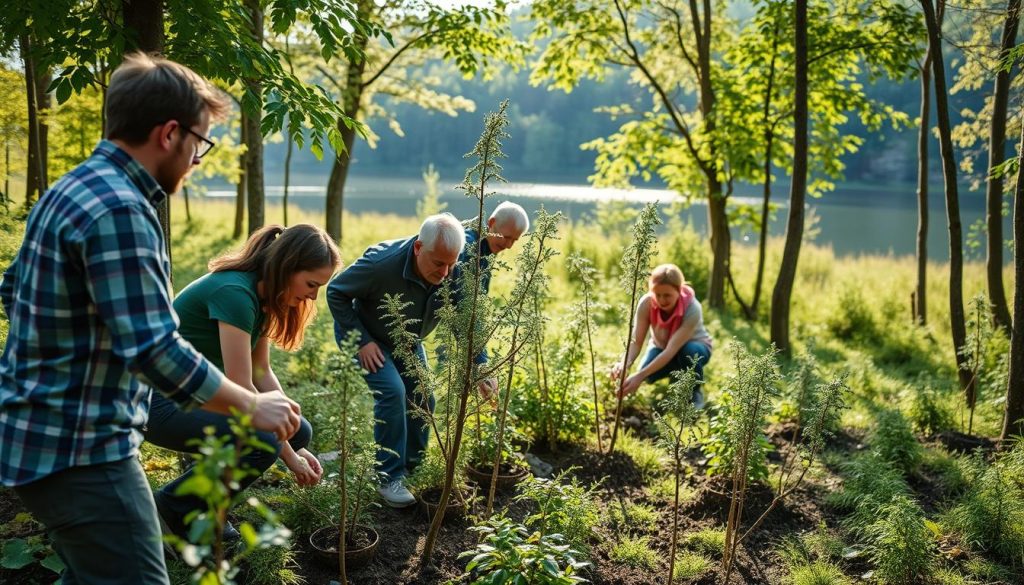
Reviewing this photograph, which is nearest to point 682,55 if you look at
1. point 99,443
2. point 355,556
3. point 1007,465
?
point 1007,465

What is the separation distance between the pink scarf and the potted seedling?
11.0 ft

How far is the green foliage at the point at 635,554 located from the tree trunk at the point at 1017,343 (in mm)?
3011

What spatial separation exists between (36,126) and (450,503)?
608cm

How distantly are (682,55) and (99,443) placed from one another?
9.79 metres

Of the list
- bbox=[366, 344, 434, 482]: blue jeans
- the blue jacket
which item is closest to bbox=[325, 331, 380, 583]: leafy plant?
bbox=[366, 344, 434, 482]: blue jeans

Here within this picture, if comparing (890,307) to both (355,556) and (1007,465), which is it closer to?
(1007,465)

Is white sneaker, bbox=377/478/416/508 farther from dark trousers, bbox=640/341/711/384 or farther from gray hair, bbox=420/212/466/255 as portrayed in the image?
dark trousers, bbox=640/341/711/384

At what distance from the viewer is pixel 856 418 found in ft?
19.9

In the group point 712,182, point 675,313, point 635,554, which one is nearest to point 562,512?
point 635,554

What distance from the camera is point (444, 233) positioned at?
3.69 metres

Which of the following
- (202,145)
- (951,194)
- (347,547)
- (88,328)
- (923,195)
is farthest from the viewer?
(923,195)

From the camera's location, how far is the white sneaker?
390 centimetres

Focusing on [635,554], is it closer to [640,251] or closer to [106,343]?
[640,251]

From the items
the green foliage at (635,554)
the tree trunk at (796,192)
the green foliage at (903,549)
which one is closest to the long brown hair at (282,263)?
the green foliage at (635,554)
